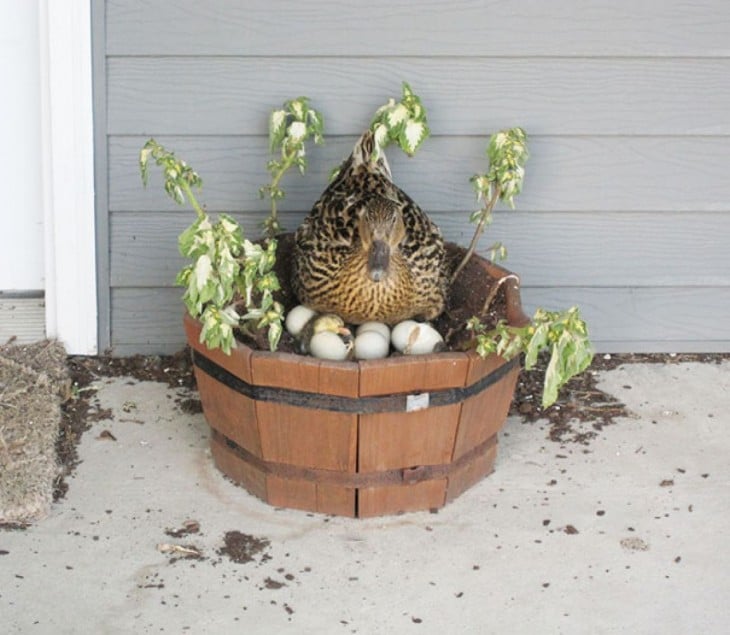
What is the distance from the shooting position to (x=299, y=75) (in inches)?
163

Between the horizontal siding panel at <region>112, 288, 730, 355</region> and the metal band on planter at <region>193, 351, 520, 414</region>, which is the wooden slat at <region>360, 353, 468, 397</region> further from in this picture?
the horizontal siding panel at <region>112, 288, 730, 355</region>

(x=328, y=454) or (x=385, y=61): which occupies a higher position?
(x=385, y=61)

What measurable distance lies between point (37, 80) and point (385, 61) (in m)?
1.16

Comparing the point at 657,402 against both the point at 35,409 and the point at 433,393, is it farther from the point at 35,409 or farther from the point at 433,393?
the point at 35,409

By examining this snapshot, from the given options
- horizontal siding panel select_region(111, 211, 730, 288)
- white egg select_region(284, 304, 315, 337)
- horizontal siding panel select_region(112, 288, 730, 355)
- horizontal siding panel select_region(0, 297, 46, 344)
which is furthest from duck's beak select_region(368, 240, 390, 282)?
horizontal siding panel select_region(0, 297, 46, 344)

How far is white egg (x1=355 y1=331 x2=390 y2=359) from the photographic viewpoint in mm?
3641

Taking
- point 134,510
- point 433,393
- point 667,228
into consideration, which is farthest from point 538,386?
point 134,510

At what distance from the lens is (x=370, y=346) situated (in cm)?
364

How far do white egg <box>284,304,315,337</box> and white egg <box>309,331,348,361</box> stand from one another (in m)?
0.21

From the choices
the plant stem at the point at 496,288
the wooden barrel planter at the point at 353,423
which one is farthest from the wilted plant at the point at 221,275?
the plant stem at the point at 496,288

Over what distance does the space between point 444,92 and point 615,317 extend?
40.5 inches

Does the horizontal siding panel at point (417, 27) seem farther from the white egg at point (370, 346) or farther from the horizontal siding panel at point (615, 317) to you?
the white egg at point (370, 346)

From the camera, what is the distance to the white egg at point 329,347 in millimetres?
3566

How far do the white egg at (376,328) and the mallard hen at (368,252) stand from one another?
0.03 meters
